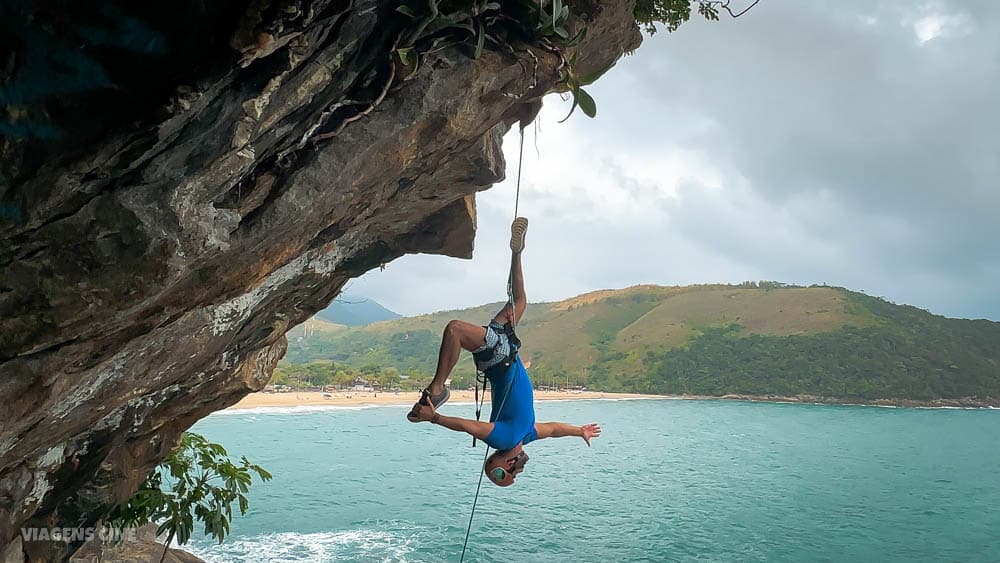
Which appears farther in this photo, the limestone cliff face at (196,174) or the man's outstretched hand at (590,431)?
the man's outstretched hand at (590,431)

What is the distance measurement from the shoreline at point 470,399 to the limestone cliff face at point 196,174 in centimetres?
6219

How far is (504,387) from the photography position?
474 cm

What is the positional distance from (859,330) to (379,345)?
86.6 metres

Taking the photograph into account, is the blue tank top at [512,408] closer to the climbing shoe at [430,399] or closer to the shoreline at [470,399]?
the climbing shoe at [430,399]

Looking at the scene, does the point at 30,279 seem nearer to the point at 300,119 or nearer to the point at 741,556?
the point at 300,119

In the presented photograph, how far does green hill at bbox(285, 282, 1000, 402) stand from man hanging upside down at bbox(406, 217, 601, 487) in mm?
71990

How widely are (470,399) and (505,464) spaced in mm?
67177

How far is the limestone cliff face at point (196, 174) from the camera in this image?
7.98 ft

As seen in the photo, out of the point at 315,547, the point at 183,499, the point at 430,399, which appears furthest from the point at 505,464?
the point at 315,547

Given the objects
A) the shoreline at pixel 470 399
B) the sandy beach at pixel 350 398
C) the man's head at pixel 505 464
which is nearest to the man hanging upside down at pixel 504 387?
the man's head at pixel 505 464

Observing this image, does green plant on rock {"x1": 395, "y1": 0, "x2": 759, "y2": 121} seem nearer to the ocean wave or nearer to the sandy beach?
the ocean wave

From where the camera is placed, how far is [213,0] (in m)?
2.33

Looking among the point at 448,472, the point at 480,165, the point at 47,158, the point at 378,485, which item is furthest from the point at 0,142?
the point at 448,472

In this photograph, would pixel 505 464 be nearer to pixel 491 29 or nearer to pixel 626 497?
pixel 491 29
